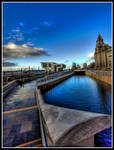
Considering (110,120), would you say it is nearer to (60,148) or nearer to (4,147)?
(60,148)

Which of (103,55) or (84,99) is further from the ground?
(103,55)

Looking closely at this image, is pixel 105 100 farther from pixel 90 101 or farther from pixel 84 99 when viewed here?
pixel 84 99

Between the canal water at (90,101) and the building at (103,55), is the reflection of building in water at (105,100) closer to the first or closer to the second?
the canal water at (90,101)

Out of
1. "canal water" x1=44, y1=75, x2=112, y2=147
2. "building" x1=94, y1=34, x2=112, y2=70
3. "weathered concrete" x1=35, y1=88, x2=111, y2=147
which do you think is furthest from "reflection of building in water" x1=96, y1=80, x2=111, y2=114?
"building" x1=94, y1=34, x2=112, y2=70

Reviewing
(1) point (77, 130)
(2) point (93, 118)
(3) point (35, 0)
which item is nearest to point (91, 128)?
(2) point (93, 118)

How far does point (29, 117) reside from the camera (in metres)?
4.32

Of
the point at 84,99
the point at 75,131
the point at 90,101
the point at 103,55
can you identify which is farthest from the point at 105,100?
the point at 103,55

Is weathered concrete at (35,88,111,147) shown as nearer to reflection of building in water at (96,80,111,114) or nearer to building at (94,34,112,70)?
reflection of building in water at (96,80,111,114)

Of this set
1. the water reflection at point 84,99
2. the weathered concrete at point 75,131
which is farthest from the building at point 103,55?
the weathered concrete at point 75,131

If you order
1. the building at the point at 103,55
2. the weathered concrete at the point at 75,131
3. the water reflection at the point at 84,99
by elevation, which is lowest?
the water reflection at the point at 84,99

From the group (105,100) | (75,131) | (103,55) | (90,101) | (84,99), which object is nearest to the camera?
(75,131)

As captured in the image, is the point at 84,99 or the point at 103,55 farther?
the point at 103,55

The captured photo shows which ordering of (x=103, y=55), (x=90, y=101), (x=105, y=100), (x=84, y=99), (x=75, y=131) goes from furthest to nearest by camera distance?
(x=103, y=55)
(x=84, y=99)
(x=105, y=100)
(x=90, y=101)
(x=75, y=131)

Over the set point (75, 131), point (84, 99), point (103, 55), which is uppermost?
point (103, 55)
